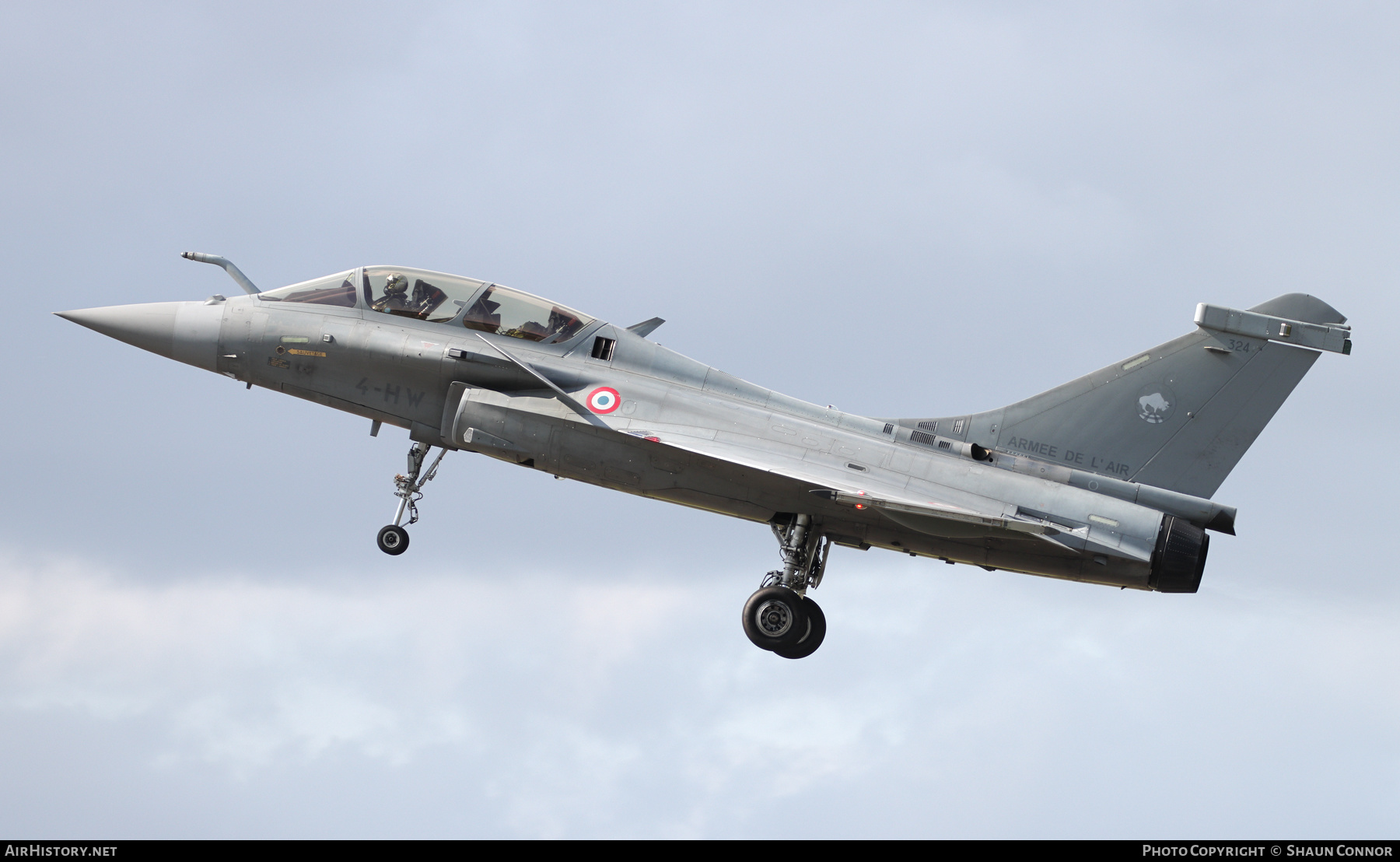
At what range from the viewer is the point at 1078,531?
Result: 19.0 m

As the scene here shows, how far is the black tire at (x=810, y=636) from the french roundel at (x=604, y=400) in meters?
3.84

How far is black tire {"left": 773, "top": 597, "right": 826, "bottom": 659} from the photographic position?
20438 millimetres

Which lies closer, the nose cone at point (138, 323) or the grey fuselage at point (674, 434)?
the grey fuselage at point (674, 434)

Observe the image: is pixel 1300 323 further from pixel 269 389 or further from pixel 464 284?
pixel 269 389

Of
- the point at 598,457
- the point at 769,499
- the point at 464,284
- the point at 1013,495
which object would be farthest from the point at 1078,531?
the point at 464,284

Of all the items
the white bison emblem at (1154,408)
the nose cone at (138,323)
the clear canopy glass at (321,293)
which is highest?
the white bison emblem at (1154,408)

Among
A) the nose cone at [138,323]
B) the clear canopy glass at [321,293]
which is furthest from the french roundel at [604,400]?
the nose cone at [138,323]

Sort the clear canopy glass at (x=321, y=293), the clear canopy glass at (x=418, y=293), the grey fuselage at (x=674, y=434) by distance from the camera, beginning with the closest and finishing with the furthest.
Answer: the grey fuselage at (x=674, y=434)
the clear canopy glass at (x=418, y=293)
the clear canopy glass at (x=321, y=293)

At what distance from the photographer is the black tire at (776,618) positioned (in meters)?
20.3

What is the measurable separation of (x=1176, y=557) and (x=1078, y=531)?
51.2 inches

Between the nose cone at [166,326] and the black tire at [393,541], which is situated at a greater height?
the nose cone at [166,326]

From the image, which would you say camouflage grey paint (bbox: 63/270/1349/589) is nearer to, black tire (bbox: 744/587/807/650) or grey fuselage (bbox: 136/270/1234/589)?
grey fuselage (bbox: 136/270/1234/589)

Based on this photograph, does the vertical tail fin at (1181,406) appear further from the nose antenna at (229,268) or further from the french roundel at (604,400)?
the nose antenna at (229,268)

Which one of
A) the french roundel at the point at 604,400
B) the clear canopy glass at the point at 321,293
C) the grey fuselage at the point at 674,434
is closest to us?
the grey fuselage at the point at 674,434
